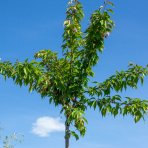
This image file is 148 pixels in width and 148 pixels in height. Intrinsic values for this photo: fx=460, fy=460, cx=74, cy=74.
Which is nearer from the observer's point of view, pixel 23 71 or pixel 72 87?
pixel 23 71

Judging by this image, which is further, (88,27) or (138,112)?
(88,27)

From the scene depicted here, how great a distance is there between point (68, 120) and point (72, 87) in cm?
124

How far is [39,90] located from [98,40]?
2298mm

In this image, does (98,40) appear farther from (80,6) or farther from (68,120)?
(68,120)

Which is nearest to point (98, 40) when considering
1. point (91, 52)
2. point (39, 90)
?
point (91, 52)

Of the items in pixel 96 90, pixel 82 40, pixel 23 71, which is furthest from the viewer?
pixel 82 40

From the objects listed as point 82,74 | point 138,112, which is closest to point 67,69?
point 82,74

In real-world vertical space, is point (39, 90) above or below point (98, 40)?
below

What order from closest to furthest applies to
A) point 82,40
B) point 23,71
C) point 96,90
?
point 23,71 < point 96,90 < point 82,40

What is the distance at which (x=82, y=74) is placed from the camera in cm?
1374

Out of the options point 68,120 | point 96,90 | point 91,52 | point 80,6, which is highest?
point 80,6

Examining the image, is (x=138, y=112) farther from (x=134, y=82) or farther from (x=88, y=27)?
(x=88, y=27)

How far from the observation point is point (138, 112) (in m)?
12.6

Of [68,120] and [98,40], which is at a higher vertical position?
[98,40]
